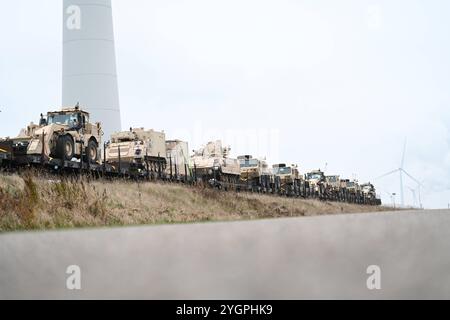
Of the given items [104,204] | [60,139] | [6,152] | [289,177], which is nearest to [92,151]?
[60,139]

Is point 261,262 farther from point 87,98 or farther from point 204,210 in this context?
point 87,98

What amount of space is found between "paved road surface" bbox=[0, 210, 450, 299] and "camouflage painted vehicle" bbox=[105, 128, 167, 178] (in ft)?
98.2

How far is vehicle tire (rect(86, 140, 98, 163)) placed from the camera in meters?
32.4

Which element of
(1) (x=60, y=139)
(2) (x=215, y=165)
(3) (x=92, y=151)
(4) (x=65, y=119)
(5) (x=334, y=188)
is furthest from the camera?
(5) (x=334, y=188)

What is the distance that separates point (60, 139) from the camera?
30625mm

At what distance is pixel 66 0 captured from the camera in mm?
60094

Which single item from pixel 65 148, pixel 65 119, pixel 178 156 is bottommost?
pixel 65 148

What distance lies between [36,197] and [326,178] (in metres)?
65.8

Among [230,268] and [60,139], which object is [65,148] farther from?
[230,268]

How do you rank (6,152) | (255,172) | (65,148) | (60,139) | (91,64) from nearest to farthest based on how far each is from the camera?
(6,152) → (65,148) → (60,139) → (91,64) → (255,172)

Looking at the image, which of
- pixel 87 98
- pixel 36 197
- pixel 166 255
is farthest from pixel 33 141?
pixel 87 98

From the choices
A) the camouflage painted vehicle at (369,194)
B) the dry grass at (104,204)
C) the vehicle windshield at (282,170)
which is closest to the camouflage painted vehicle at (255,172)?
the vehicle windshield at (282,170)

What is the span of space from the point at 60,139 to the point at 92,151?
2.80 m

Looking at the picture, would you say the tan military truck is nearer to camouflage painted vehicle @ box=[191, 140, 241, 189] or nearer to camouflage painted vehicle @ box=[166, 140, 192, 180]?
camouflage painted vehicle @ box=[166, 140, 192, 180]
